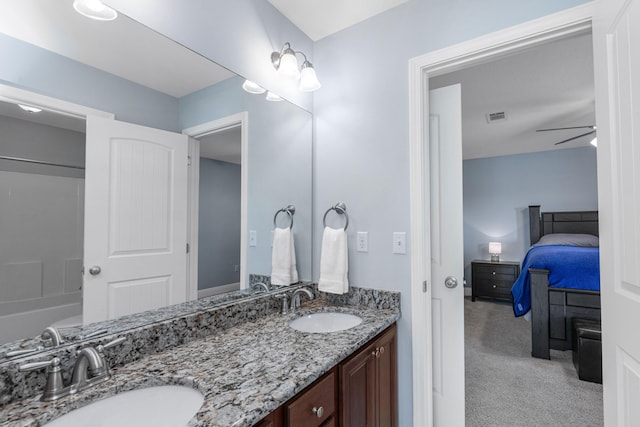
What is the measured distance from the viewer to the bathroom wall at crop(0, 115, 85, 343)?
82 centimetres

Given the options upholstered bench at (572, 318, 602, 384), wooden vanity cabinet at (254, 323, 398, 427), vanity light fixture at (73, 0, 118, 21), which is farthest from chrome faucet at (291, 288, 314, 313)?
upholstered bench at (572, 318, 602, 384)

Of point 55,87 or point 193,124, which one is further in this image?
point 193,124

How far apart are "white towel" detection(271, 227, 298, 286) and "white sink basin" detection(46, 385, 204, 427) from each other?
0.91 meters

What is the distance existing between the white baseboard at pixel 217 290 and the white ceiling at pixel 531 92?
6.14ft

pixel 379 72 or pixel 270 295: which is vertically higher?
pixel 379 72

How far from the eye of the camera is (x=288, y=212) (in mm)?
1890

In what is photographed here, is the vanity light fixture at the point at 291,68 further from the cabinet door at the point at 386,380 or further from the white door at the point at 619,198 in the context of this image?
the cabinet door at the point at 386,380

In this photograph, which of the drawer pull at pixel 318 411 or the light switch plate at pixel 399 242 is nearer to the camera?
the drawer pull at pixel 318 411

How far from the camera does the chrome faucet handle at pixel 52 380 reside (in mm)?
800

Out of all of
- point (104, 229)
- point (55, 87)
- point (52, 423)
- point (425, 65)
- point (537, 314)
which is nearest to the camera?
point (52, 423)

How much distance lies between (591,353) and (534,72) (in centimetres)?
227

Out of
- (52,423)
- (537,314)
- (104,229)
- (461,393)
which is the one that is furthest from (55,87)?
(537,314)

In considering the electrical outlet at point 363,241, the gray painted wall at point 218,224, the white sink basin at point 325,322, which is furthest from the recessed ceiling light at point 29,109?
the electrical outlet at point 363,241

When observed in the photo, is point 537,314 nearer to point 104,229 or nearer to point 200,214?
point 200,214
